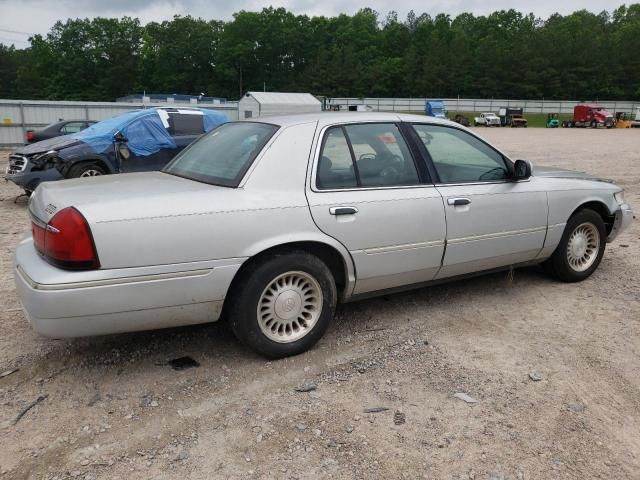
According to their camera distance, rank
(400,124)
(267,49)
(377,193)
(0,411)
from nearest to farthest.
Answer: (0,411)
(377,193)
(400,124)
(267,49)

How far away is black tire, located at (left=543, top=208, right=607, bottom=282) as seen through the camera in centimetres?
500

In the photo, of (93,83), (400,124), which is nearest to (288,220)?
(400,124)

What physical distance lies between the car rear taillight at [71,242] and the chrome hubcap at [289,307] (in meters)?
1.02

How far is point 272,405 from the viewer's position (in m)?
3.12

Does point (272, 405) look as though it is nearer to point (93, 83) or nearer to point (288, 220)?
point (288, 220)

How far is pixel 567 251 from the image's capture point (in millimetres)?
5070

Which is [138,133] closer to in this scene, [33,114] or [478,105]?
[33,114]

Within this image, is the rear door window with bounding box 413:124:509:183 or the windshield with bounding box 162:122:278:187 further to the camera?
the rear door window with bounding box 413:124:509:183

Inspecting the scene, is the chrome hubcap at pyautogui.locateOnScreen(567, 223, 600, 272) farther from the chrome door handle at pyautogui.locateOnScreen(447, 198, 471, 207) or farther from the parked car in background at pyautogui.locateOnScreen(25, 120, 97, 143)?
the parked car in background at pyautogui.locateOnScreen(25, 120, 97, 143)

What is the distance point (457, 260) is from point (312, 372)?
58.8 inches

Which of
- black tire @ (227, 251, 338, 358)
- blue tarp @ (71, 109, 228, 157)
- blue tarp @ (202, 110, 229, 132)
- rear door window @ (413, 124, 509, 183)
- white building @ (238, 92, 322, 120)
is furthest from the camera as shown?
white building @ (238, 92, 322, 120)

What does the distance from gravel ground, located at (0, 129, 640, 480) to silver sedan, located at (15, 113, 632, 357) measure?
382mm

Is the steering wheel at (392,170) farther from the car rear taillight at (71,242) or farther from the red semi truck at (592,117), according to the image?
the red semi truck at (592,117)

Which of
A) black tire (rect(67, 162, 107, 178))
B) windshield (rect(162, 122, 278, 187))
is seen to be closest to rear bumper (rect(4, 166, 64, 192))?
black tire (rect(67, 162, 107, 178))
